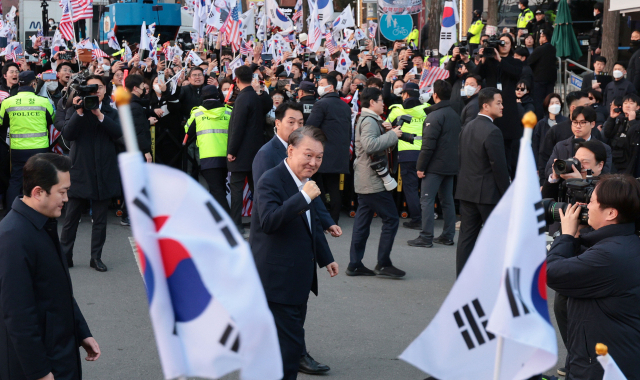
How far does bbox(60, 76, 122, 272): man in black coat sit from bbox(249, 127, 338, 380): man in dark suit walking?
403 centimetres

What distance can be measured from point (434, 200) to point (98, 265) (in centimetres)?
416

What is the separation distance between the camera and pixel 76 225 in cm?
808

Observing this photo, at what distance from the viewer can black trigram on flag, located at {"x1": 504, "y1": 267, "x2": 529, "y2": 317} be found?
97.3 inches

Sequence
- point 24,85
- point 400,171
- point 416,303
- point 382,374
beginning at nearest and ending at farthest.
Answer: point 382,374 → point 416,303 → point 24,85 → point 400,171

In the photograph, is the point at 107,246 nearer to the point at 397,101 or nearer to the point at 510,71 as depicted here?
the point at 397,101

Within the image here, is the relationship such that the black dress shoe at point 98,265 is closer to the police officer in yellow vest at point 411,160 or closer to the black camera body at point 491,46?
the police officer in yellow vest at point 411,160

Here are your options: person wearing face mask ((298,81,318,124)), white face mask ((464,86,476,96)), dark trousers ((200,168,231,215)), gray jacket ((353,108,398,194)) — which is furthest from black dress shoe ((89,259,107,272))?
white face mask ((464,86,476,96))

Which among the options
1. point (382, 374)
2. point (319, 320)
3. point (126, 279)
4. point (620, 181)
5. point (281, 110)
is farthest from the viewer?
point (126, 279)

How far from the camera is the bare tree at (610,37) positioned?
17062 mm

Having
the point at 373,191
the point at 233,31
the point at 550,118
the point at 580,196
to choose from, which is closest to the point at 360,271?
the point at 373,191

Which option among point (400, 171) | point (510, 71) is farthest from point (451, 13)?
point (400, 171)

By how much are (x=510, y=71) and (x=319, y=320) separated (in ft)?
19.9

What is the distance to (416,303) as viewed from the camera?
281 inches

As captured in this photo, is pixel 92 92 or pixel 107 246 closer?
pixel 92 92
